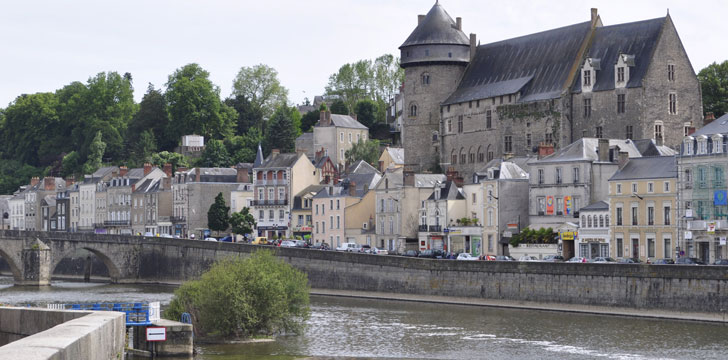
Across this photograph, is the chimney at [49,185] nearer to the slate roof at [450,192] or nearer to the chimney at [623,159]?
the slate roof at [450,192]

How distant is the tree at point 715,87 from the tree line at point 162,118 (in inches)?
1398

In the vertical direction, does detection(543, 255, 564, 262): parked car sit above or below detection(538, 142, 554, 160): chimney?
below

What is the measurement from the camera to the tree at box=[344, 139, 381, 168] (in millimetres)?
86500

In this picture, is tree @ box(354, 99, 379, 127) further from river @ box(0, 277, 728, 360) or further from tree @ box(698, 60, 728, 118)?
river @ box(0, 277, 728, 360)

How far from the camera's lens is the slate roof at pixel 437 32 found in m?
76.3

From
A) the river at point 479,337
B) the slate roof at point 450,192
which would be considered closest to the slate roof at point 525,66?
the slate roof at point 450,192

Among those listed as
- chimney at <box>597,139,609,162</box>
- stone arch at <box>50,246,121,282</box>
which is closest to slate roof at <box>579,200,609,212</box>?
chimney at <box>597,139,609,162</box>

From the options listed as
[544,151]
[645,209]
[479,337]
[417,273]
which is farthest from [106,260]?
[479,337]

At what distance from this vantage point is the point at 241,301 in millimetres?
34219

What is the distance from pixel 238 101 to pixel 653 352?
82.6 meters

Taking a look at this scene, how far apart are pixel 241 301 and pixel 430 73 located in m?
44.7

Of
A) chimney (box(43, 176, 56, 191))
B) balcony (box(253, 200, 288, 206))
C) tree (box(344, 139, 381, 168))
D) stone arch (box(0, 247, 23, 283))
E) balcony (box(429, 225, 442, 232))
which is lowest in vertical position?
stone arch (box(0, 247, 23, 283))

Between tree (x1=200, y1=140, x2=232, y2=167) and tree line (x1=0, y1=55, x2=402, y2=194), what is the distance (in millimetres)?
83

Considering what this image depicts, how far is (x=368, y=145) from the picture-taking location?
287ft
